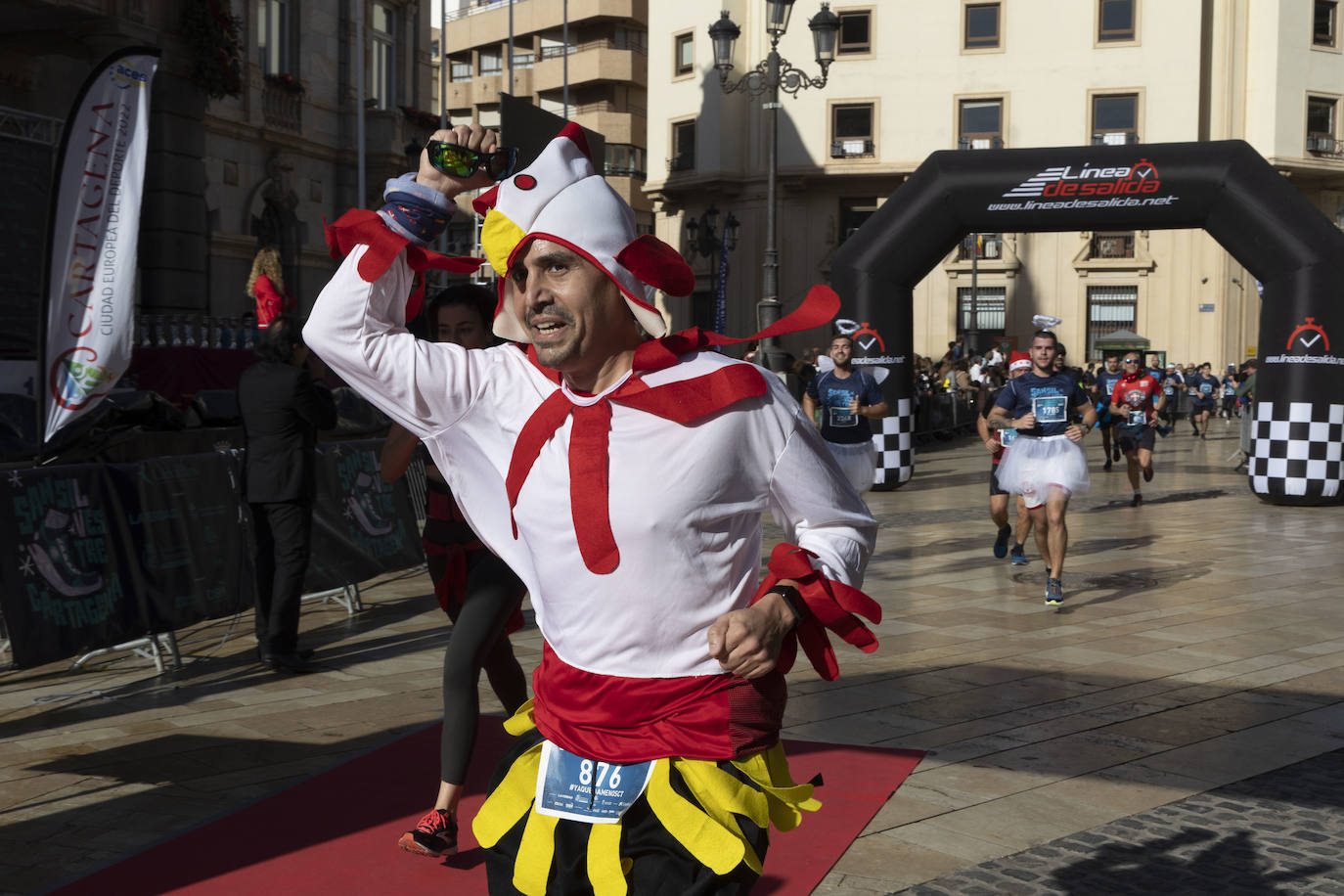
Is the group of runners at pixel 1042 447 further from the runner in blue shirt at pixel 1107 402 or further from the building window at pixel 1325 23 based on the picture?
the building window at pixel 1325 23

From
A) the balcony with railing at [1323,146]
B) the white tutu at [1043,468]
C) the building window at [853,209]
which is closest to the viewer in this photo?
the white tutu at [1043,468]

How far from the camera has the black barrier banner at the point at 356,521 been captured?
9.11 meters

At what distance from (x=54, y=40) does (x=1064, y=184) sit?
12246mm

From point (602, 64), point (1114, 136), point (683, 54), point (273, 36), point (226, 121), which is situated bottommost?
point (226, 121)

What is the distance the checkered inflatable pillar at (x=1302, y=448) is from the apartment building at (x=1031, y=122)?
1007 inches

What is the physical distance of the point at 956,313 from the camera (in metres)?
44.3

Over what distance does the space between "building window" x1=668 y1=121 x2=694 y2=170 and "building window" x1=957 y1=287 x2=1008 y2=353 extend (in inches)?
391

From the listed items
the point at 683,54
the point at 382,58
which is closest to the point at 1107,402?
the point at 382,58

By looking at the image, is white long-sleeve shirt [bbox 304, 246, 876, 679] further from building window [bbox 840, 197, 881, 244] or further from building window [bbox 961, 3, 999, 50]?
building window [bbox 961, 3, 999, 50]

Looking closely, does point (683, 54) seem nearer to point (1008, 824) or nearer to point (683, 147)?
point (683, 147)

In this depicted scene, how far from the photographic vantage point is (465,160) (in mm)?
2639

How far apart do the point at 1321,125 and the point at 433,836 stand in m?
46.5

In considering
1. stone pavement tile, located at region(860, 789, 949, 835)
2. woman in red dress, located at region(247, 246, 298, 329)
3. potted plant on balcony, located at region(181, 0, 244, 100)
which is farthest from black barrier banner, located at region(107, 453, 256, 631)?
potted plant on balcony, located at region(181, 0, 244, 100)

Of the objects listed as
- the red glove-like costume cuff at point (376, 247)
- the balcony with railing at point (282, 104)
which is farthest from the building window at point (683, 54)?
the red glove-like costume cuff at point (376, 247)
